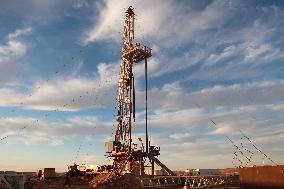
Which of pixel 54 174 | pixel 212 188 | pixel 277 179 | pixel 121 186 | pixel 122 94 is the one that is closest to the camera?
pixel 277 179

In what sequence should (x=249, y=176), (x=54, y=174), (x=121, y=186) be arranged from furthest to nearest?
1. (x=54, y=174)
2. (x=121, y=186)
3. (x=249, y=176)

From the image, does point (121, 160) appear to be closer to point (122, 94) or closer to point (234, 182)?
point (122, 94)

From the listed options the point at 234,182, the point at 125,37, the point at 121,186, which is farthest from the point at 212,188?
the point at 125,37

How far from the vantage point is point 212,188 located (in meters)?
39.9

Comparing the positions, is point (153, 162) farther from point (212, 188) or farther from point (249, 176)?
point (249, 176)

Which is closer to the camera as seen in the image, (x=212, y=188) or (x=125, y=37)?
(x=212, y=188)

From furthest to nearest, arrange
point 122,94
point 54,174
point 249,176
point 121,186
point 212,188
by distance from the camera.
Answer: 1. point 122,94
2. point 54,174
3. point 121,186
4. point 212,188
5. point 249,176

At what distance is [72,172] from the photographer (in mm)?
61312

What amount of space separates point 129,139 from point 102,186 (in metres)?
16.0

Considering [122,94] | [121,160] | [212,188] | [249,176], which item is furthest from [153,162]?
[249,176]

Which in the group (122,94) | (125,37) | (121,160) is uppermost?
(125,37)

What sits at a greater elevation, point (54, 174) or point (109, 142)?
point (109, 142)

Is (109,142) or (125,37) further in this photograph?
(125,37)

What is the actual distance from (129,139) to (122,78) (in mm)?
11339
